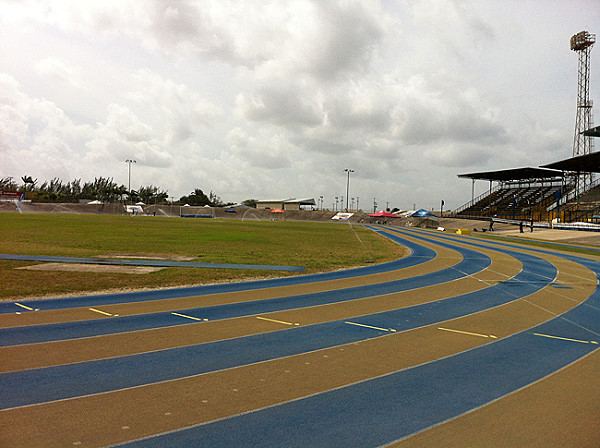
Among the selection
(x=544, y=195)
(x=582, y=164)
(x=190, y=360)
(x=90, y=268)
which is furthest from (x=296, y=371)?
(x=544, y=195)

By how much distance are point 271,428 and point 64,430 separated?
1.96m

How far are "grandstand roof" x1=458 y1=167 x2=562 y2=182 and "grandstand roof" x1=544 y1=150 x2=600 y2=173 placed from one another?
782 centimetres

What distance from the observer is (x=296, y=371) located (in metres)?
5.53

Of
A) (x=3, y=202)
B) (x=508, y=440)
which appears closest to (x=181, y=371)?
(x=508, y=440)

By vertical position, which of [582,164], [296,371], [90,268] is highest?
[582,164]

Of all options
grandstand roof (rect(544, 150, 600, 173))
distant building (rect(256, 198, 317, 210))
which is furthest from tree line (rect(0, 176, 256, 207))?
grandstand roof (rect(544, 150, 600, 173))

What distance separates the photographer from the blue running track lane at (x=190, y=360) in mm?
4797

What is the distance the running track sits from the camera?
159 inches

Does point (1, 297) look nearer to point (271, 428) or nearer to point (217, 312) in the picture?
point (217, 312)

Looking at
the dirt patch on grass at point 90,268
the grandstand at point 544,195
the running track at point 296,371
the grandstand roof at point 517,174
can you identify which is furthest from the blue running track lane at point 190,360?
the grandstand roof at point 517,174

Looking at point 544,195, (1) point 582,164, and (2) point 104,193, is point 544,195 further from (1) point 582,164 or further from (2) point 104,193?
(2) point 104,193

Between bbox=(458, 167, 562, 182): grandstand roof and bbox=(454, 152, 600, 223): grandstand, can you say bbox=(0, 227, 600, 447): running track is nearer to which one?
bbox=(454, 152, 600, 223): grandstand

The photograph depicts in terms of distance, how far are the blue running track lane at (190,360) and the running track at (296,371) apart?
27mm

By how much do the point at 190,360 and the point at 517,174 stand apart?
70005mm
